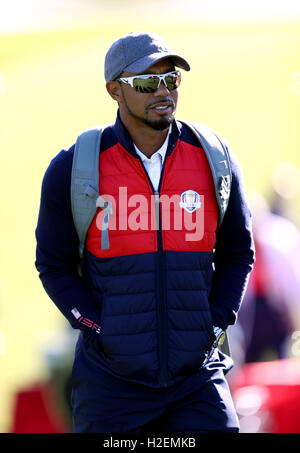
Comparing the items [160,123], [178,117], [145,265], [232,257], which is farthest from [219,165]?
[178,117]

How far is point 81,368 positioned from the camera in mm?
3053

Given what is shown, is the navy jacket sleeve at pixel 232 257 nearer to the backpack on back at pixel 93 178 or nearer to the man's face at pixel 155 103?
the backpack on back at pixel 93 178

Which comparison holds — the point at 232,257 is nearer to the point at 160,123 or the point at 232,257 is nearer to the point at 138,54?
the point at 160,123

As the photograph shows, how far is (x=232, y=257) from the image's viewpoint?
322 centimetres

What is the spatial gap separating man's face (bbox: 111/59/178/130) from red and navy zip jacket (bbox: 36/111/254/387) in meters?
0.11

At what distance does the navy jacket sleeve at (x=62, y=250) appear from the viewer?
3010 millimetres

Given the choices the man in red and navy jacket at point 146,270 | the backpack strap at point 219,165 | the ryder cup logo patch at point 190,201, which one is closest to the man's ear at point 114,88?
the man in red and navy jacket at point 146,270

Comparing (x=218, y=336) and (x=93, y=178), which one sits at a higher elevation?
(x=93, y=178)

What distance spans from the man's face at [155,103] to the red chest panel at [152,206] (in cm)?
15

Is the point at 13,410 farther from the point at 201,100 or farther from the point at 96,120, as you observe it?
the point at 201,100

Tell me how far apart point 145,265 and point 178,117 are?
5.52 feet

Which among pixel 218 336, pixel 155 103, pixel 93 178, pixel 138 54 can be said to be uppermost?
pixel 138 54
